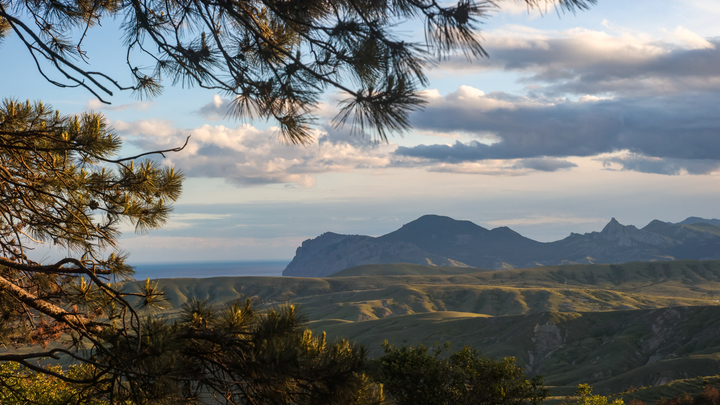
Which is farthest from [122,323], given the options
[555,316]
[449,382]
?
[555,316]

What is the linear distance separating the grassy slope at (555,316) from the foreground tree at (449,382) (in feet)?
3.46

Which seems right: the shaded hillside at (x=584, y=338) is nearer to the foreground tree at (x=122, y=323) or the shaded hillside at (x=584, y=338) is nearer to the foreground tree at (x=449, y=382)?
the foreground tree at (x=449, y=382)

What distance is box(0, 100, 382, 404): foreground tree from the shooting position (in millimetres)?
4785

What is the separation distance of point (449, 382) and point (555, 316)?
83887mm

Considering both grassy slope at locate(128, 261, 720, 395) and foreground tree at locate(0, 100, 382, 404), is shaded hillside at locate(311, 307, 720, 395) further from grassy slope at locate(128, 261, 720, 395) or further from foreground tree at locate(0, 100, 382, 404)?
foreground tree at locate(0, 100, 382, 404)

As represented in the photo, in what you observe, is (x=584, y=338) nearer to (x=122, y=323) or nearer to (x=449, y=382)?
(x=449, y=382)

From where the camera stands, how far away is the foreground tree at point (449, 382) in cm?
1259

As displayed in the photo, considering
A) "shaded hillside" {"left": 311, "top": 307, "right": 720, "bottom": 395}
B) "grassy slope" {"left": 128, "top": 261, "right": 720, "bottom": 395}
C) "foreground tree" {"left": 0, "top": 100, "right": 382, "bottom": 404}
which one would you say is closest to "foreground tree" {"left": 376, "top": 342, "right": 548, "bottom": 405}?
"grassy slope" {"left": 128, "top": 261, "right": 720, "bottom": 395}

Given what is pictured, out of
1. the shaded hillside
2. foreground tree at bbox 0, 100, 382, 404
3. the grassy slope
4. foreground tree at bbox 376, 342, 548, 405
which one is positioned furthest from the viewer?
the grassy slope

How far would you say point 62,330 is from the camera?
648 cm

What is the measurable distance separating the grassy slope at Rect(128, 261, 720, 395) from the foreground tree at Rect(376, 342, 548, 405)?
1054mm

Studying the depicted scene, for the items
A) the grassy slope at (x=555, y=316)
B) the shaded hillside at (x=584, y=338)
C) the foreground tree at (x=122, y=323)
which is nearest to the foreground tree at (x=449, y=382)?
the grassy slope at (x=555, y=316)

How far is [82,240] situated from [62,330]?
1.52 metres

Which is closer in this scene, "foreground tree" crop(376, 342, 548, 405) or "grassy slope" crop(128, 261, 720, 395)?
"foreground tree" crop(376, 342, 548, 405)
